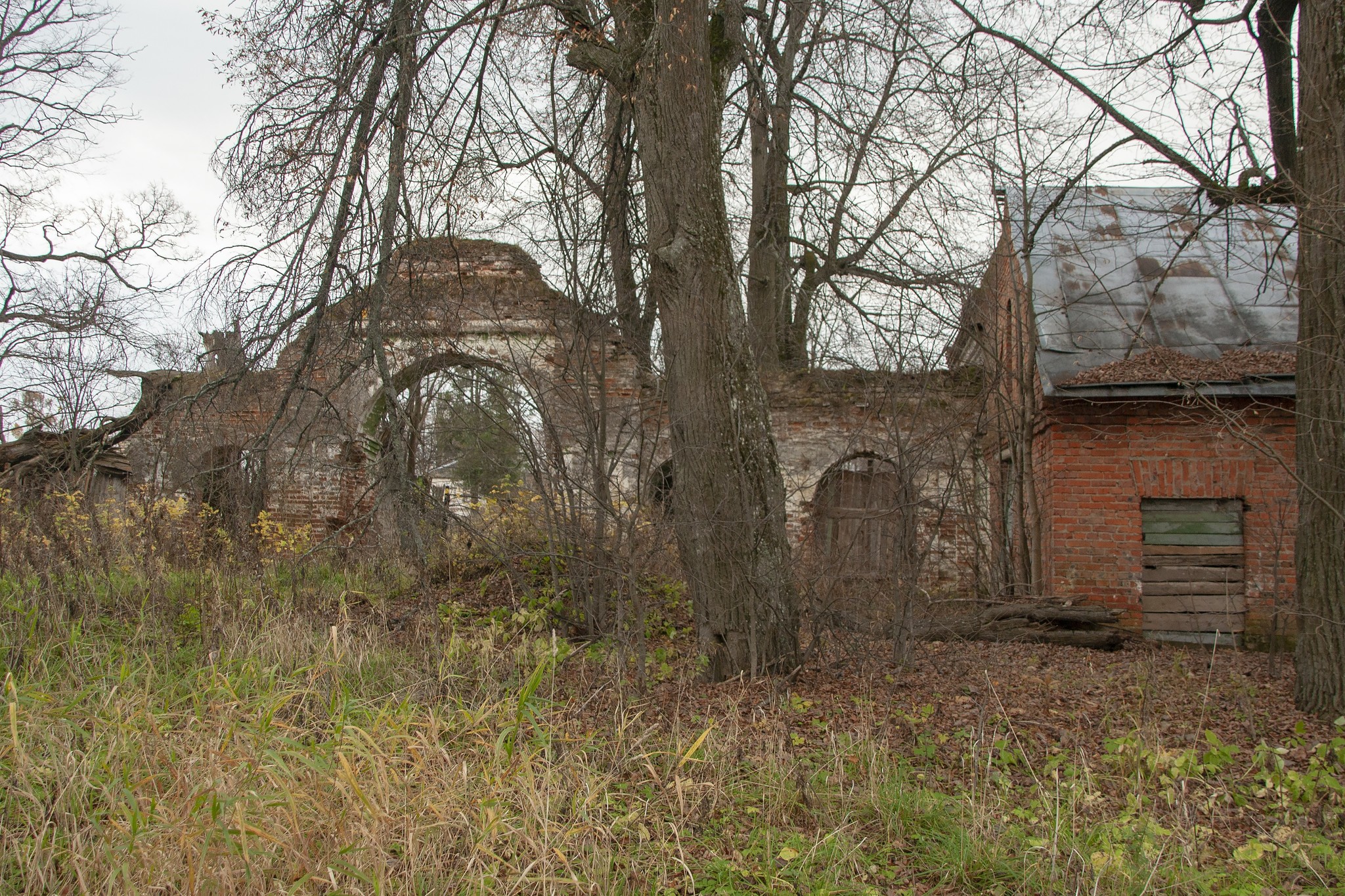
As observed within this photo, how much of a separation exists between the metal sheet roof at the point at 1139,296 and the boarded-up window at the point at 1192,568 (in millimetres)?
1703

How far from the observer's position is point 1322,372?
529 cm

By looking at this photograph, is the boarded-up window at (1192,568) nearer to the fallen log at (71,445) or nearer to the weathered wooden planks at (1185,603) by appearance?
the weathered wooden planks at (1185,603)

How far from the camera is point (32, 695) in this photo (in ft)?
13.6

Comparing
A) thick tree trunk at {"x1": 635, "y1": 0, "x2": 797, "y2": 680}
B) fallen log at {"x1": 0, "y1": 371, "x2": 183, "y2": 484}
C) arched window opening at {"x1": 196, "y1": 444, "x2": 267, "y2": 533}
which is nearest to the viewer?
thick tree trunk at {"x1": 635, "y1": 0, "x2": 797, "y2": 680}

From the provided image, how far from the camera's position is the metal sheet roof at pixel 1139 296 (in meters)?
9.48

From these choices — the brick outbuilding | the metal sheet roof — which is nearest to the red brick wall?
the brick outbuilding

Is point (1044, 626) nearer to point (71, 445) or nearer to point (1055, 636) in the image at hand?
point (1055, 636)

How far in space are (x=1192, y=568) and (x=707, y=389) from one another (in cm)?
680

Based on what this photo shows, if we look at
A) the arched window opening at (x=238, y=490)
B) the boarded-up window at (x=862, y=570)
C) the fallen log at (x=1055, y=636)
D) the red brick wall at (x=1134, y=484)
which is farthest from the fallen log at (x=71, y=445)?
the red brick wall at (x=1134, y=484)

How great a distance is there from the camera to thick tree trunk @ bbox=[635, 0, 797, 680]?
17.6 feet

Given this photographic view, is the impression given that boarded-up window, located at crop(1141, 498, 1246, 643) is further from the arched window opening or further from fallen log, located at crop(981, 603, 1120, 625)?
the arched window opening

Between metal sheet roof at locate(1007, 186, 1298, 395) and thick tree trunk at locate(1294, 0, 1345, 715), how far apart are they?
3.16m

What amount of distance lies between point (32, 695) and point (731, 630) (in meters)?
3.53

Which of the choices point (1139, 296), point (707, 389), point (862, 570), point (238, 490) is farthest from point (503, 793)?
point (1139, 296)
